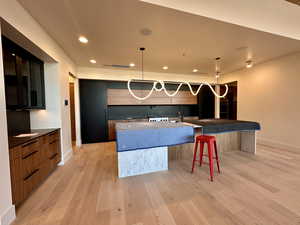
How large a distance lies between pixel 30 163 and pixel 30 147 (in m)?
0.22

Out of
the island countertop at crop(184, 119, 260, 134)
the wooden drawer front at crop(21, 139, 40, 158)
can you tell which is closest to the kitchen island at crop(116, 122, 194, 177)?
the island countertop at crop(184, 119, 260, 134)

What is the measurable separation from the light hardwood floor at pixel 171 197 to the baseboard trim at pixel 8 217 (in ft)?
0.21

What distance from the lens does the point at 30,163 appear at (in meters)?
1.83

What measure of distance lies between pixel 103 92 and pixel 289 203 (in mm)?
4946

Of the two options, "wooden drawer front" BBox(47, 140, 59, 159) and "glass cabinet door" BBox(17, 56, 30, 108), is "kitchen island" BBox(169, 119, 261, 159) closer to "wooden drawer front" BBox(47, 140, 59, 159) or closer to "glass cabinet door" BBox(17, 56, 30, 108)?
"wooden drawer front" BBox(47, 140, 59, 159)

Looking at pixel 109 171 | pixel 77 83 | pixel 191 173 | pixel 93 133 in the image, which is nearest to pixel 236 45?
pixel 191 173

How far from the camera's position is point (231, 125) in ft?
9.88

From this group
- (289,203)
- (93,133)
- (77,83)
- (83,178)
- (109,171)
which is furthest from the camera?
(93,133)

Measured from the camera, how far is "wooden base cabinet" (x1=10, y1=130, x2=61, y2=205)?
155 cm

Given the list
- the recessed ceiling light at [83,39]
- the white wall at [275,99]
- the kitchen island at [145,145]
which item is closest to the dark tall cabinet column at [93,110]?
the recessed ceiling light at [83,39]

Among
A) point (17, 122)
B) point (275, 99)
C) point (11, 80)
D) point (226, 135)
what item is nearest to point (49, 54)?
point (11, 80)

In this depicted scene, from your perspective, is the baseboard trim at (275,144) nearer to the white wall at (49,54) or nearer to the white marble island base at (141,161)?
the white marble island base at (141,161)

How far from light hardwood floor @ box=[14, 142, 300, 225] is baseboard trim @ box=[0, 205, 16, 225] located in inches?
2.5

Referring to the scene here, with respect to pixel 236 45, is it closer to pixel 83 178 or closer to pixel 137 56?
pixel 137 56
